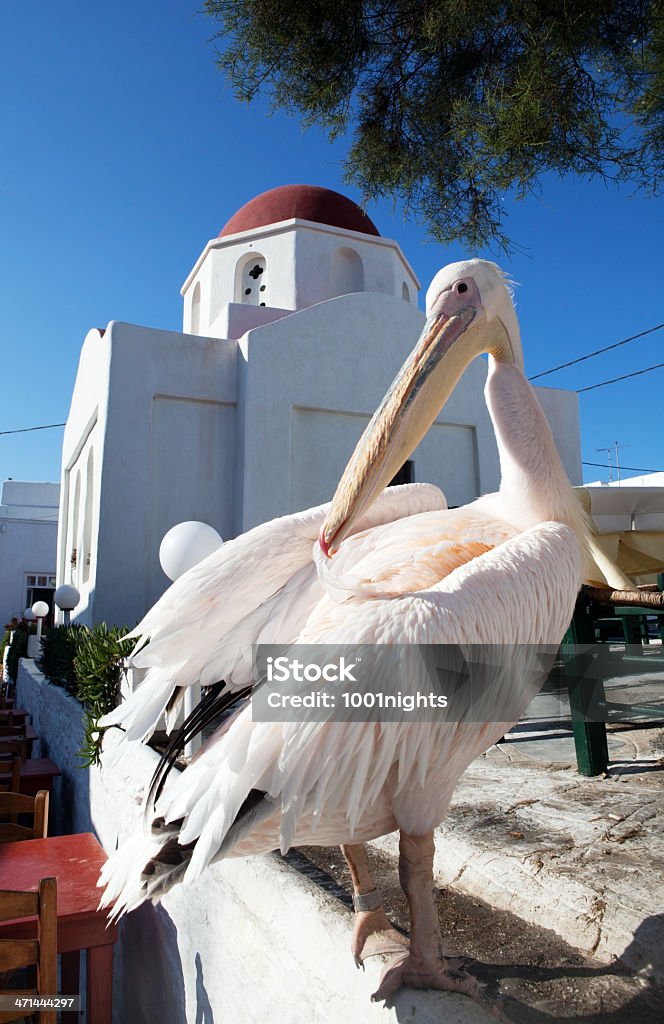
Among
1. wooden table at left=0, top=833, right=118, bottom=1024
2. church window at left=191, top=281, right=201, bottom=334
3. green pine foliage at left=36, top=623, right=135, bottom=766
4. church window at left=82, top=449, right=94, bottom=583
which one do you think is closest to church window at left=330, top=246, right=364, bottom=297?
church window at left=191, top=281, right=201, bottom=334

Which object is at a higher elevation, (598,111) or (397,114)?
(397,114)

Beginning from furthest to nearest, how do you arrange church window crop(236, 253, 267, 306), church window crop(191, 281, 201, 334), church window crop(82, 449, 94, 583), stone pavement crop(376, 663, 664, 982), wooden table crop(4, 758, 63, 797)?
church window crop(191, 281, 201, 334)
church window crop(236, 253, 267, 306)
church window crop(82, 449, 94, 583)
wooden table crop(4, 758, 63, 797)
stone pavement crop(376, 663, 664, 982)

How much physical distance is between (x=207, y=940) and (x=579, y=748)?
84.7 inches

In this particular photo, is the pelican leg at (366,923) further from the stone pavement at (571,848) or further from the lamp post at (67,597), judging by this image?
the lamp post at (67,597)

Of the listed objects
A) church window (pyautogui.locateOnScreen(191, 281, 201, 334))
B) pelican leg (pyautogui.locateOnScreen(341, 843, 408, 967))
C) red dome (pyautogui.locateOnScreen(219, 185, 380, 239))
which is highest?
red dome (pyautogui.locateOnScreen(219, 185, 380, 239))

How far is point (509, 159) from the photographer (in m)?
4.19

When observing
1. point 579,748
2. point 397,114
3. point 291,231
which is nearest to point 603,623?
point 579,748

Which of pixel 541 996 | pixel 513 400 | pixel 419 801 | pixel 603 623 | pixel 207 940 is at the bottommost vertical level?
pixel 207 940

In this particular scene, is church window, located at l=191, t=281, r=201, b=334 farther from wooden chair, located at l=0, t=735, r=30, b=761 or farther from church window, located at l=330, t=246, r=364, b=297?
wooden chair, located at l=0, t=735, r=30, b=761

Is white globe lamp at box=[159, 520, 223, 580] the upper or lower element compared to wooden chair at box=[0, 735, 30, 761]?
upper

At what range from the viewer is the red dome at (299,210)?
41.0 feet

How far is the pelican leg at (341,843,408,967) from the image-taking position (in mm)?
1685

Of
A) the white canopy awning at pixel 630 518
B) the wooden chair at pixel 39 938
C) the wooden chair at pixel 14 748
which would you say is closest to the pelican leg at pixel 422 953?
the wooden chair at pixel 39 938

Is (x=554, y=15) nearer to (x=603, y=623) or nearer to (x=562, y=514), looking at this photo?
(x=562, y=514)
